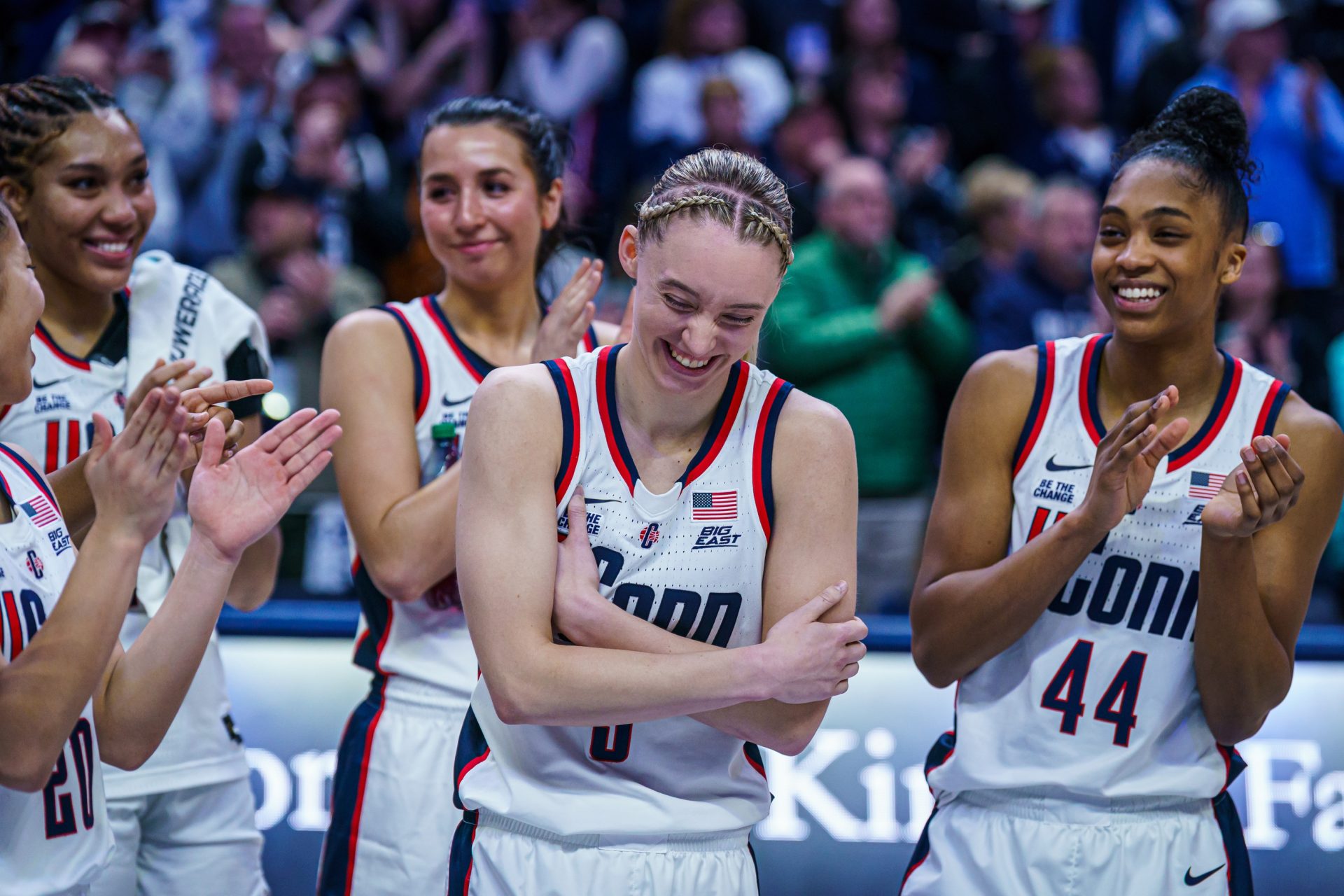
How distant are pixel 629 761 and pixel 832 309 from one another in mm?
4212

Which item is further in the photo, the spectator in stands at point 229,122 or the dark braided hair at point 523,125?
the spectator in stands at point 229,122

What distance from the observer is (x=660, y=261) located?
8.55 feet

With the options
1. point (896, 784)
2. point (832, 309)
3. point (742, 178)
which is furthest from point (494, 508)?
point (832, 309)

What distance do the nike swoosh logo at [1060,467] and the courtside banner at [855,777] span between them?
1531 mm

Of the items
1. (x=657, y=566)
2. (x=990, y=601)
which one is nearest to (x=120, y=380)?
(x=657, y=566)

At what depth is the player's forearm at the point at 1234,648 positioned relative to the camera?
9.32 ft

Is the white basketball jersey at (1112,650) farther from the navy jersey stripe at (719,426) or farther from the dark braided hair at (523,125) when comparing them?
the dark braided hair at (523,125)

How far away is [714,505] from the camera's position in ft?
8.82

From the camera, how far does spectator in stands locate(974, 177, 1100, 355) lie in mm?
6680

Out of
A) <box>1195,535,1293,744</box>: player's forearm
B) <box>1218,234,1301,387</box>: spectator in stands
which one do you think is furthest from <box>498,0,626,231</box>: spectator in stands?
<box>1195,535,1293,744</box>: player's forearm

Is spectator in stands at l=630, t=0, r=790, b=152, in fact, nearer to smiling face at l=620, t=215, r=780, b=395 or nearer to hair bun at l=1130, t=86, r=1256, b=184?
hair bun at l=1130, t=86, r=1256, b=184

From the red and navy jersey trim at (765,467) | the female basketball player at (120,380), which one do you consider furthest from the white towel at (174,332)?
the red and navy jersey trim at (765,467)

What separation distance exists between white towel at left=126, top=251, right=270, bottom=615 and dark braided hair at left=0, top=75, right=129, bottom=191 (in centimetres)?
39

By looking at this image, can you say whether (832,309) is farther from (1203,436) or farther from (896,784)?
(1203,436)
